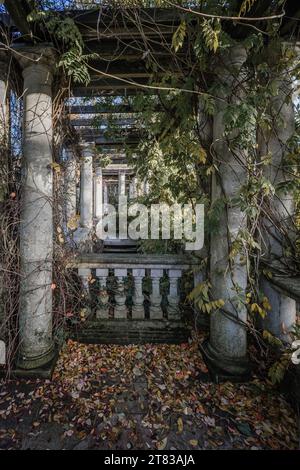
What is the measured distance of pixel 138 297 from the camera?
262cm

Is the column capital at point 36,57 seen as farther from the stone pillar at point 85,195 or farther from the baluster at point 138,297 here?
the stone pillar at point 85,195

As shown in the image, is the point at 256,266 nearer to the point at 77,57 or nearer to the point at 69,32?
the point at 77,57

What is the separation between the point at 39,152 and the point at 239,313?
226cm

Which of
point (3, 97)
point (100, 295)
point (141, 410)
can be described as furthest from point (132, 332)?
point (3, 97)

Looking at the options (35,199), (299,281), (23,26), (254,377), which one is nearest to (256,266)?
(299,281)

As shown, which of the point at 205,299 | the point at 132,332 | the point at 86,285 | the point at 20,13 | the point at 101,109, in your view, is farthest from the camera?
the point at 101,109

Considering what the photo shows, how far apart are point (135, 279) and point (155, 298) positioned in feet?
1.06

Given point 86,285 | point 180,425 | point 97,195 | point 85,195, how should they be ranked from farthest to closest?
point 97,195 < point 85,195 < point 86,285 < point 180,425

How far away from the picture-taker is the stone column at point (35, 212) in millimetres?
1955

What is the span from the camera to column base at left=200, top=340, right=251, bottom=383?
6.20 feet

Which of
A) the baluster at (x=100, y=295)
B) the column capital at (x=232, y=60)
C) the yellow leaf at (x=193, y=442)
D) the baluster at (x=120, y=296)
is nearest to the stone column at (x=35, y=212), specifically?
the baluster at (x=100, y=295)

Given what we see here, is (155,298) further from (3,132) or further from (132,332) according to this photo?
(3,132)

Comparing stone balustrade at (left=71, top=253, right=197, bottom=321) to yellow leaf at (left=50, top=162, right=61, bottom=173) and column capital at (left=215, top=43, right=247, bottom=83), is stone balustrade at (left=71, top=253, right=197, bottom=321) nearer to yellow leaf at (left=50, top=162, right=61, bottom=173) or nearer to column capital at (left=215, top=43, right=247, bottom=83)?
yellow leaf at (left=50, top=162, right=61, bottom=173)
